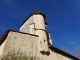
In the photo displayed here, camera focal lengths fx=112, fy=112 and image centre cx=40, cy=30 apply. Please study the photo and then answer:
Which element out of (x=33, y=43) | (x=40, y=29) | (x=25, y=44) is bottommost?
(x=25, y=44)

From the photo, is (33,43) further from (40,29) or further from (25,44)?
(40,29)

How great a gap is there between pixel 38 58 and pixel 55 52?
276 centimetres

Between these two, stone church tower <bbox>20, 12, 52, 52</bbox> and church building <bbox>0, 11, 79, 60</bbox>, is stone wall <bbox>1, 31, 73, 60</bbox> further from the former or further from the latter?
stone church tower <bbox>20, 12, 52, 52</bbox>

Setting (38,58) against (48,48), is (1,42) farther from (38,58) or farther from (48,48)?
(48,48)

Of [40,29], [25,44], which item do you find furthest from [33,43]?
[40,29]

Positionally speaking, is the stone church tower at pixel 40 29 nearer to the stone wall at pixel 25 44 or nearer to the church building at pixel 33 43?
the church building at pixel 33 43

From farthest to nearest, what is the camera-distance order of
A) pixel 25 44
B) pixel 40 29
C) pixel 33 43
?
pixel 40 29 → pixel 33 43 → pixel 25 44

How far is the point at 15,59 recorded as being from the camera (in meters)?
9.45

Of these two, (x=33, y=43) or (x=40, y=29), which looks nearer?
(x=33, y=43)

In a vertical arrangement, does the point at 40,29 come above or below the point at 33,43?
above

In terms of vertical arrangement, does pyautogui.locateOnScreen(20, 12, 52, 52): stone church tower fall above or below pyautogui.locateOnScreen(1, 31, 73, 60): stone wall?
above

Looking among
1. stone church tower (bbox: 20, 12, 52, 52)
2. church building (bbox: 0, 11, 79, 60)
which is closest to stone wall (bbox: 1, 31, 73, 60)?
church building (bbox: 0, 11, 79, 60)

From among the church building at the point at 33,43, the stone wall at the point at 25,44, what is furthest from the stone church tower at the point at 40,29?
the stone wall at the point at 25,44

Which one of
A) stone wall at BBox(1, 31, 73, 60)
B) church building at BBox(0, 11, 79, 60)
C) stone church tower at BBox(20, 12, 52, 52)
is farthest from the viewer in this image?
stone church tower at BBox(20, 12, 52, 52)
